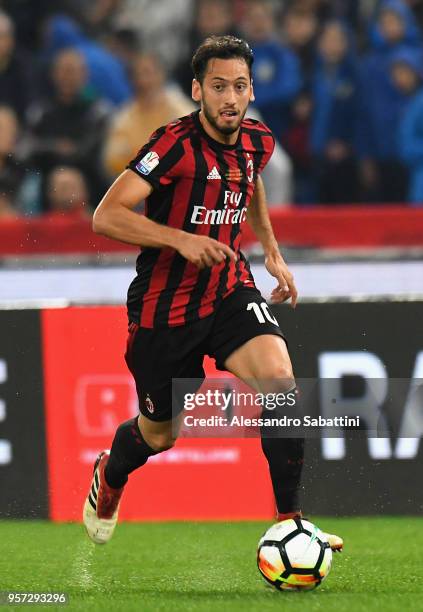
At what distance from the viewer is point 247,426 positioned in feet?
23.7

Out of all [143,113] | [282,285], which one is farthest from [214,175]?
[143,113]

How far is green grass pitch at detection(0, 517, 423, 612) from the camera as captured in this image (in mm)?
4984

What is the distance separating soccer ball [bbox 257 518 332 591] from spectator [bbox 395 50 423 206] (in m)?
6.15

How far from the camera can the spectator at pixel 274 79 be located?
11.7 metres

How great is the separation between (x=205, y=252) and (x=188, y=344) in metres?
0.60

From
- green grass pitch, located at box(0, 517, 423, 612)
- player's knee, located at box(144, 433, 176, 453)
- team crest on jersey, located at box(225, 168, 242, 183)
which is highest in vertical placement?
team crest on jersey, located at box(225, 168, 242, 183)

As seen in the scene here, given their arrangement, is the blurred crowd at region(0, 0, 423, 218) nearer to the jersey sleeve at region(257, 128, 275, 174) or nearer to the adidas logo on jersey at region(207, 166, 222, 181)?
the jersey sleeve at region(257, 128, 275, 174)

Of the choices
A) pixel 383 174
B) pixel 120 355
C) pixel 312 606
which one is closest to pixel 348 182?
pixel 383 174

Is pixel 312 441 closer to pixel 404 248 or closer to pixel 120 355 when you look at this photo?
pixel 120 355

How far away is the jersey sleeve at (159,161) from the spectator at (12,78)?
6.64 metres

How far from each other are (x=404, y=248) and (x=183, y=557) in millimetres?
3825

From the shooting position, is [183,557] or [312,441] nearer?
[183,557]

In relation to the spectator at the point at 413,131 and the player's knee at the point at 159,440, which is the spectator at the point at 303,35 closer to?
the spectator at the point at 413,131

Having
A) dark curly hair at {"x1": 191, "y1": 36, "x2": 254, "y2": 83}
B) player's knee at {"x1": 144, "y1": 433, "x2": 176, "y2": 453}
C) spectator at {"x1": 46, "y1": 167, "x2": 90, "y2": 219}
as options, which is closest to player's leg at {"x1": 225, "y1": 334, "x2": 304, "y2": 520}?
player's knee at {"x1": 144, "y1": 433, "x2": 176, "y2": 453}
